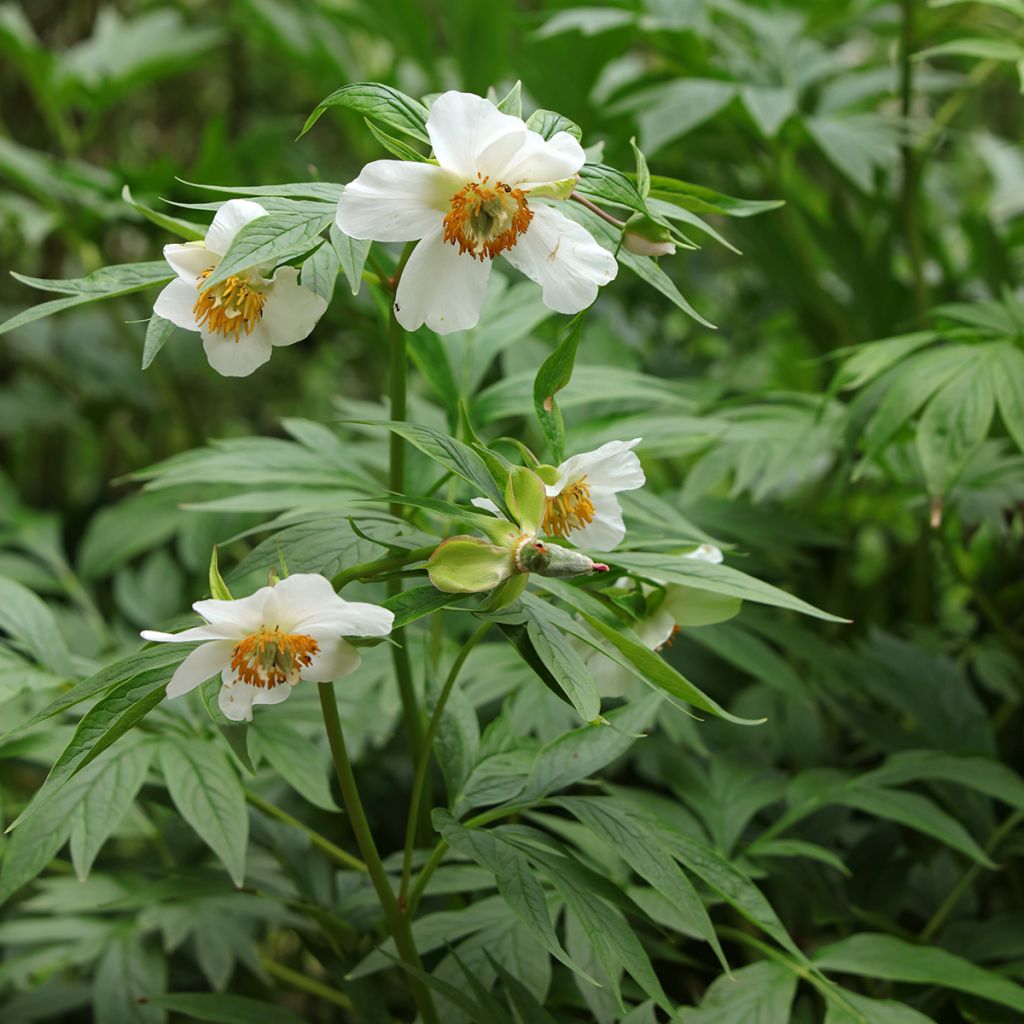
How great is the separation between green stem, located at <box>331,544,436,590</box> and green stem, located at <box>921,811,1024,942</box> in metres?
0.54

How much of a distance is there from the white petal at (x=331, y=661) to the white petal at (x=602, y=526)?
12cm

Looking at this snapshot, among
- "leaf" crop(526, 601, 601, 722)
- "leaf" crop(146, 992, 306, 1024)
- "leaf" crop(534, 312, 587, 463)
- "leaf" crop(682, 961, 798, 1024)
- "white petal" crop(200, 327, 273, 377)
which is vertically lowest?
"leaf" crop(682, 961, 798, 1024)

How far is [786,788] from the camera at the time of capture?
0.85m

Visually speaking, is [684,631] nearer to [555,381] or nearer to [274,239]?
[555,381]

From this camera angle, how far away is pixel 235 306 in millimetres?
521

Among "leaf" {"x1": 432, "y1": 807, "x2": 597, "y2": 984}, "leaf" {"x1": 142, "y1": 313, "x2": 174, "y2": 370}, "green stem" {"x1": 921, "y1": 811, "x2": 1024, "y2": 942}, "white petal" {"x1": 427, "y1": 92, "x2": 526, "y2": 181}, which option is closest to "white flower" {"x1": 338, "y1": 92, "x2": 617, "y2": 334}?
"white petal" {"x1": 427, "y1": 92, "x2": 526, "y2": 181}

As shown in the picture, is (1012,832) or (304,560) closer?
(304,560)

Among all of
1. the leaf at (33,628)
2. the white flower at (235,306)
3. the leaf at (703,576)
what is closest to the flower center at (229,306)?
the white flower at (235,306)

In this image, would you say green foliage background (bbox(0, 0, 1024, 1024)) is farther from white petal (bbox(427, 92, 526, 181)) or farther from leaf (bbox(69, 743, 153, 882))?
white petal (bbox(427, 92, 526, 181))

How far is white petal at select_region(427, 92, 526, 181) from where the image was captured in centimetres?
47

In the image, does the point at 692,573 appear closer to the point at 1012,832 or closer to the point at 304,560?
the point at 304,560

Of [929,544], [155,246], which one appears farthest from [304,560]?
[155,246]

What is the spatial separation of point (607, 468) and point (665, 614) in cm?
11

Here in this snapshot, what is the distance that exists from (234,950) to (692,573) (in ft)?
1.66
